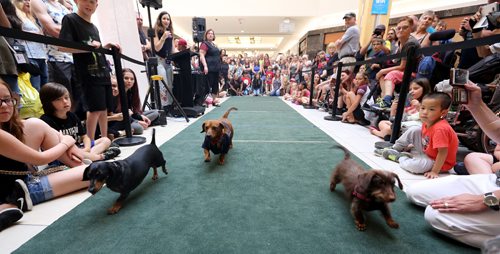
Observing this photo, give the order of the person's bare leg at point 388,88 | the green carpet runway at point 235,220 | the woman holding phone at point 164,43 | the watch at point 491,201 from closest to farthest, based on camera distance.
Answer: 1. the watch at point 491,201
2. the green carpet runway at point 235,220
3. the person's bare leg at point 388,88
4. the woman holding phone at point 164,43

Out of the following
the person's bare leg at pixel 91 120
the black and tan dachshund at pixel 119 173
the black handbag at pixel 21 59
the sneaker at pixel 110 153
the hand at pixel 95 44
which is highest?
the hand at pixel 95 44

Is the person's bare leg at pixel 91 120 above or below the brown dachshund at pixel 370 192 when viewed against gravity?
above

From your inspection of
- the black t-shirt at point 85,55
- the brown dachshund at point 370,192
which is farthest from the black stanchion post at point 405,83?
the black t-shirt at point 85,55

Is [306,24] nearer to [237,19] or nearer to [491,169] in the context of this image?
[237,19]

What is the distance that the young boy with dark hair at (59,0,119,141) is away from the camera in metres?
1.98

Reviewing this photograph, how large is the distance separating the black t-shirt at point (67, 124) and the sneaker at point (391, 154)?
2.80m

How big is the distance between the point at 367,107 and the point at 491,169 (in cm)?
197

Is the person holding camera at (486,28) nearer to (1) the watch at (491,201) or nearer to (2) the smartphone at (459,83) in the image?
(2) the smartphone at (459,83)

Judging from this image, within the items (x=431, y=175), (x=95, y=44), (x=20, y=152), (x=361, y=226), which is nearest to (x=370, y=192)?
(x=361, y=226)

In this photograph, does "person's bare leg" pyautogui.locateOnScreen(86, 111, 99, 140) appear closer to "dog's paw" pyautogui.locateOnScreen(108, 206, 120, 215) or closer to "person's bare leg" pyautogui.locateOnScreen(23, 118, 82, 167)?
"person's bare leg" pyautogui.locateOnScreen(23, 118, 82, 167)

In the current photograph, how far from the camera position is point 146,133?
10.6 ft

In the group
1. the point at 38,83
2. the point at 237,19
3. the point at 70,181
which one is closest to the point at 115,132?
the point at 38,83

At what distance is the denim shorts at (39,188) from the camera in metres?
1.38

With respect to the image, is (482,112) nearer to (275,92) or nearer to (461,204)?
(461,204)
